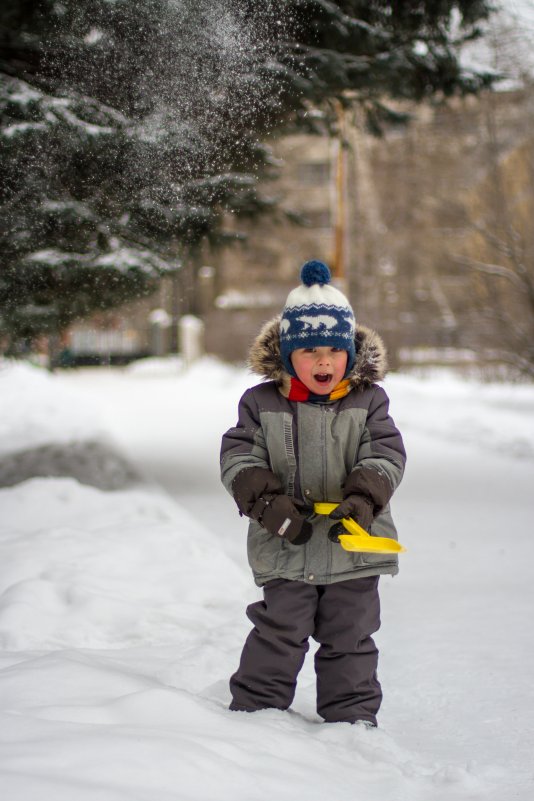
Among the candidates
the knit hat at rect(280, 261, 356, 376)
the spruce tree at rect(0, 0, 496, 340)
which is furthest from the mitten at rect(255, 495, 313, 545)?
the spruce tree at rect(0, 0, 496, 340)

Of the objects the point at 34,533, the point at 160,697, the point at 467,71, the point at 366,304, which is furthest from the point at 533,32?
the point at 366,304

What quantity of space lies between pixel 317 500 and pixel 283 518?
23cm

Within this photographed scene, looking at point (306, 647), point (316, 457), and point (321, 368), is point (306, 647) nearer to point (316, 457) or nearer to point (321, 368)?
point (316, 457)

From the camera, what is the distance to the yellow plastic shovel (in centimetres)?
249

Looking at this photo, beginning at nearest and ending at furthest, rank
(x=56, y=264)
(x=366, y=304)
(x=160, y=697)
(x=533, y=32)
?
1. (x=160, y=697)
2. (x=56, y=264)
3. (x=533, y=32)
4. (x=366, y=304)

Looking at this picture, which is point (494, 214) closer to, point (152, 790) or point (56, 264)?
point (56, 264)

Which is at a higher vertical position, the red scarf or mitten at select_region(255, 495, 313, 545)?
the red scarf

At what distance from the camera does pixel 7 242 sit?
212 inches

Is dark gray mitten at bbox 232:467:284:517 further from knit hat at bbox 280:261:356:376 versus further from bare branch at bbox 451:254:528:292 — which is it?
bare branch at bbox 451:254:528:292

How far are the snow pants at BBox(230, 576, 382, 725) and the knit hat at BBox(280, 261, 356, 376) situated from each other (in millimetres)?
Answer: 716

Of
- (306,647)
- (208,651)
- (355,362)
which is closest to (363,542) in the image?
(306,647)

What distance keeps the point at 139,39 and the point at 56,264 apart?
1.84 meters

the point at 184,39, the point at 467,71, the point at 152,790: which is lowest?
the point at 152,790

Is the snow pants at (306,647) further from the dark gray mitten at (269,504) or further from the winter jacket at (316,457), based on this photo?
the dark gray mitten at (269,504)
